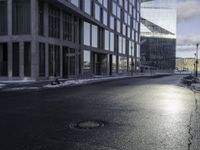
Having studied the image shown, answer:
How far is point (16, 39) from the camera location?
130 feet

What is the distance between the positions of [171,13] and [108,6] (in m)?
77.5

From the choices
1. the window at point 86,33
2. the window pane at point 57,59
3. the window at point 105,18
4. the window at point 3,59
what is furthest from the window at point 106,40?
the window at point 3,59

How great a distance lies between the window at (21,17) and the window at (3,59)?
2298 mm

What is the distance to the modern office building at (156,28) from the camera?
142 metres

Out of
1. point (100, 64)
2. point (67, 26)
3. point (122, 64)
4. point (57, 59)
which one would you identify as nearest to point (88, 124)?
point (57, 59)

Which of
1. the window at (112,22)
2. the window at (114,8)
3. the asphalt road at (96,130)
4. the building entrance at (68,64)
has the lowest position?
the asphalt road at (96,130)

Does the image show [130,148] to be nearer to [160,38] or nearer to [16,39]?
[16,39]

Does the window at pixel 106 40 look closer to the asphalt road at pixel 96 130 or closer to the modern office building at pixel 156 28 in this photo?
the asphalt road at pixel 96 130

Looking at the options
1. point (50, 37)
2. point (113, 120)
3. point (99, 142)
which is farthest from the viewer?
point (50, 37)

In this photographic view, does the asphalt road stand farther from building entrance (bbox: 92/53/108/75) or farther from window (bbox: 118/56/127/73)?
window (bbox: 118/56/127/73)

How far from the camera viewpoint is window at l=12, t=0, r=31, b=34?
39.9 m

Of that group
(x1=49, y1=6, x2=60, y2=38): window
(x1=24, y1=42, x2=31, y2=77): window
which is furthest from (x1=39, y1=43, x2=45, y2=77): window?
(x1=49, y1=6, x2=60, y2=38): window

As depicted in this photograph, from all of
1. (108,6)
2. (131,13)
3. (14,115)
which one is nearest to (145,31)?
(131,13)

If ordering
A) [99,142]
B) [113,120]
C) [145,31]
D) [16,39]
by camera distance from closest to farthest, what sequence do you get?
[99,142], [113,120], [16,39], [145,31]
